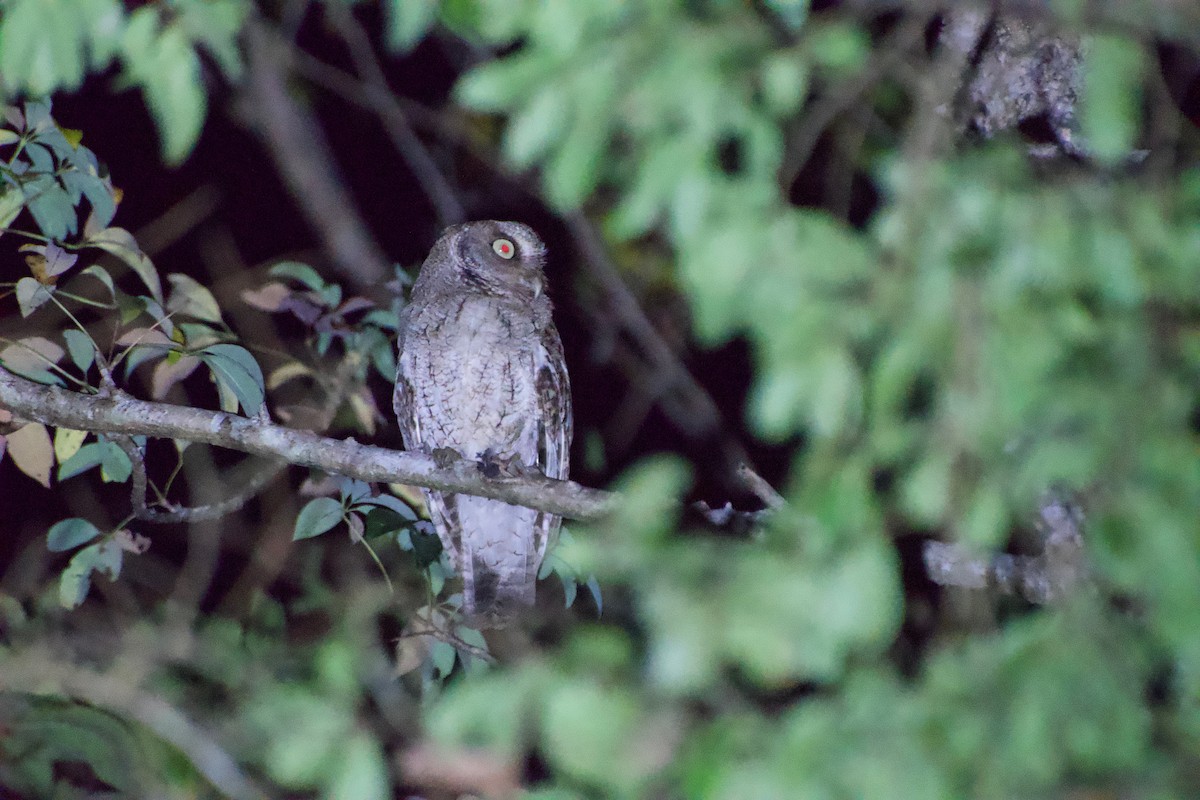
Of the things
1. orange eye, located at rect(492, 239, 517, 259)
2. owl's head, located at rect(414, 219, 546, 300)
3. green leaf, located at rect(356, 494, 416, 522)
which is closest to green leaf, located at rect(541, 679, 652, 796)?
green leaf, located at rect(356, 494, 416, 522)

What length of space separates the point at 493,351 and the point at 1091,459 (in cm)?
296

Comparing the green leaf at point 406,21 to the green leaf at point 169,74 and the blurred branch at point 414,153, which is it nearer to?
the green leaf at point 169,74

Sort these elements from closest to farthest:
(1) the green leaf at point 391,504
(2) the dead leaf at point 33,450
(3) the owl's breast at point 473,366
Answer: (2) the dead leaf at point 33,450 → (1) the green leaf at point 391,504 → (3) the owl's breast at point 473,366

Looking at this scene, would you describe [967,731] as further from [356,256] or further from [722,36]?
[356,256]

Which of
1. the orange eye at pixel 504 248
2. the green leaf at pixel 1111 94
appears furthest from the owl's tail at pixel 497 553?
the green leaf at pixel 1111 94

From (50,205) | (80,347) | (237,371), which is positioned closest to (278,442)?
(237,371)

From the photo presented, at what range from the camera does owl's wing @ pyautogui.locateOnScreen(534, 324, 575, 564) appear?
13.1 ft

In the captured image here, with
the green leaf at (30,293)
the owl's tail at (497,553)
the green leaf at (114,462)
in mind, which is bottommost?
the owl's tail at (497,553)

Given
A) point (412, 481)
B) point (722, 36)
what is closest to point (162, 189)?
point (412, 481)

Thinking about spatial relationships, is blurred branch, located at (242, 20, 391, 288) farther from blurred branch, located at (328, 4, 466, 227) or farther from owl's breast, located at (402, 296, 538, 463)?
owl's breast, located at (402, 296, 538, 463)

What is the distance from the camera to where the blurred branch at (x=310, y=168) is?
5.08 m

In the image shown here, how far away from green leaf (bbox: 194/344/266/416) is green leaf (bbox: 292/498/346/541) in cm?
45

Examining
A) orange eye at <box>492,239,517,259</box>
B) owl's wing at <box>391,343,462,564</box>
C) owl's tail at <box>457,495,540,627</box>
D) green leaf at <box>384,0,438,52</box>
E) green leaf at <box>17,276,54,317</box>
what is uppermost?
green leaf at <box>384,0,438,52</box>

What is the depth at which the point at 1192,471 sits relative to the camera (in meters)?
1.18
